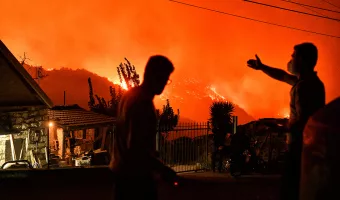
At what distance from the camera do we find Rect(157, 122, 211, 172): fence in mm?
12133

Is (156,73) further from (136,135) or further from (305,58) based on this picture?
(305,58)

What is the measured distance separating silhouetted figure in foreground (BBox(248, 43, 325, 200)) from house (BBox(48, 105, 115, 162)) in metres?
12.3

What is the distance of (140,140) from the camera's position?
→ 303cm

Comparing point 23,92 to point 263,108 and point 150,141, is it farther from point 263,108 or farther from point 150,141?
point 263,108

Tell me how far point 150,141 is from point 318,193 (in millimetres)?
1760

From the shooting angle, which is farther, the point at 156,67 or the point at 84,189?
the point at 84,189

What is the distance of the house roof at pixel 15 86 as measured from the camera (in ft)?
41.0

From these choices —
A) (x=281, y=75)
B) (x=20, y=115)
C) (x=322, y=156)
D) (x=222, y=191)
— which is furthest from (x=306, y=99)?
(x=20, y=115)

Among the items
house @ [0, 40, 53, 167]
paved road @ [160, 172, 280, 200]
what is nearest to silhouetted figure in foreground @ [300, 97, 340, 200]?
paved road @ [160, 172, 280, 200]

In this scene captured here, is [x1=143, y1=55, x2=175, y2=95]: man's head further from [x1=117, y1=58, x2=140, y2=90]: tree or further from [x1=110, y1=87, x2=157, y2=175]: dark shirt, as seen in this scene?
[x1=117, y1=58, x2=140, y2=90]: tree

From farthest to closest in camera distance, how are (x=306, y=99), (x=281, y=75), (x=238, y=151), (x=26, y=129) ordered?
1. (x=26, y=129)
2. (x=238, y=151)
3. (x=281, y=75)
4. (x=306, y=99)

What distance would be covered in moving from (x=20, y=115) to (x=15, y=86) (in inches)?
43.9

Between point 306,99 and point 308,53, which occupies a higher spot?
point 308,53

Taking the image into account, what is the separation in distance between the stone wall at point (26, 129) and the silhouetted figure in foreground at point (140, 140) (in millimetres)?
10798
